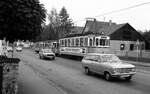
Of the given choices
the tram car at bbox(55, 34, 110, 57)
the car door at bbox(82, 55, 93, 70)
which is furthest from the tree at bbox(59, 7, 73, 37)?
the car door at bbox(82, 55, 93, 70)

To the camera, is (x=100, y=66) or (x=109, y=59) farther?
(x=109, y=59)

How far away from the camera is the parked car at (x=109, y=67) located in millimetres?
12312

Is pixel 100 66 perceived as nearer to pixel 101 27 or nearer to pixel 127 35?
pixel 127 35

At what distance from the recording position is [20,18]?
260 inches

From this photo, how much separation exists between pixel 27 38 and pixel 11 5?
194 cm

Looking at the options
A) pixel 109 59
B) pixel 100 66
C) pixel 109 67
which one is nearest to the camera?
pixel 109 67

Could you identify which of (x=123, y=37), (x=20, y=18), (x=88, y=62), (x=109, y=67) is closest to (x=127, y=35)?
(x=123, y=37)

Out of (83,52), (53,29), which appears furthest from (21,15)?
(53,29)

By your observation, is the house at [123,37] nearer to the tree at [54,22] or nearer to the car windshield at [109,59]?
the tree at [54,22]

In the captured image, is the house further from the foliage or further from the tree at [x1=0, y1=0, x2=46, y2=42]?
the tree at [x1=0, y1=0, x2=46, y2=42]

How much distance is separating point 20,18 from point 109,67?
721 cm

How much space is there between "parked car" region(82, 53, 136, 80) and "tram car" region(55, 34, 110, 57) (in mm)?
11528

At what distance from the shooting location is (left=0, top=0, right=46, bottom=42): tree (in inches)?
252

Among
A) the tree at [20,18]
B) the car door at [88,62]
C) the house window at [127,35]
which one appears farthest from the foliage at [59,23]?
the tree at [20,18]
